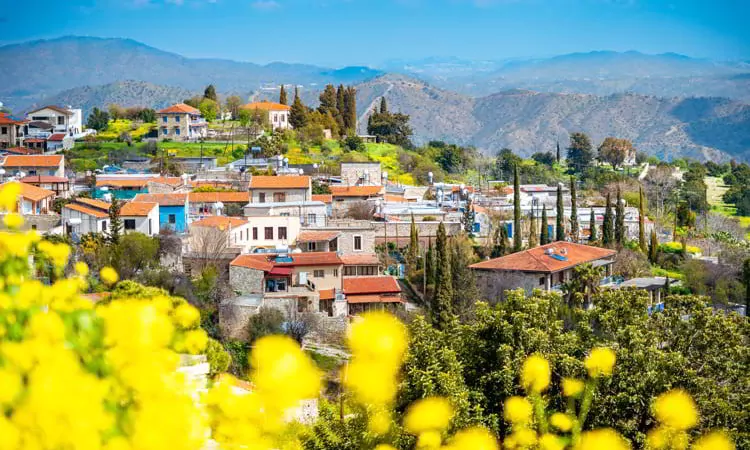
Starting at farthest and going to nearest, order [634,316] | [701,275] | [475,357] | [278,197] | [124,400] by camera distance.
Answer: [278,197] < [701,275] < [634,316] < [475,357] < [124,400]

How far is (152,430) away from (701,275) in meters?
28.6

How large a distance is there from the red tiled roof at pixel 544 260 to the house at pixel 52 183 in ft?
57.1

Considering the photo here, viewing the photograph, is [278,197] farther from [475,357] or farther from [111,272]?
[111,272]

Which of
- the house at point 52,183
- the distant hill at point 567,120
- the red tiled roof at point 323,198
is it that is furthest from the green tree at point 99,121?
the distant hill at point 567,120

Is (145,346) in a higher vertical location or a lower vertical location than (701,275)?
higher

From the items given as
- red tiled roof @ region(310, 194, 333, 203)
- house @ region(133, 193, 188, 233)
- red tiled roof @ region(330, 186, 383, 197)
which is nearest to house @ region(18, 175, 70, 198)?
house @ region(133, 193, 188, 233)

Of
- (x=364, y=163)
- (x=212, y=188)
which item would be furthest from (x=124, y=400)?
(x=364, y=163)

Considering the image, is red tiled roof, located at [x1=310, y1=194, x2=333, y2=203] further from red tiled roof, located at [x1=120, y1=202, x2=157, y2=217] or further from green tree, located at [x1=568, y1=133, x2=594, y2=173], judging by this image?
green tree, located at [x1=568, y1=133, x2=594, y2=173]

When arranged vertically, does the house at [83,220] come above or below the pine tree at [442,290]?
above

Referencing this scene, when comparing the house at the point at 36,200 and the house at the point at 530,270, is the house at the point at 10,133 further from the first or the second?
the house at the point at 530,270

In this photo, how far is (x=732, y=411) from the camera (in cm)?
1022

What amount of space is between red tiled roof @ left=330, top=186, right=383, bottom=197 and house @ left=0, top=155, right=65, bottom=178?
38.1 feet

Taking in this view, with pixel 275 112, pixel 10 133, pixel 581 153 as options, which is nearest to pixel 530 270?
pixel 275 112

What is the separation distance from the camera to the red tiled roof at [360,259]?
87.5 ft
